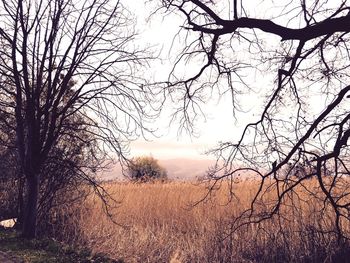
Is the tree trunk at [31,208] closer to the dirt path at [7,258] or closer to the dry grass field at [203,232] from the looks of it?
the dry grass field at [203,232]

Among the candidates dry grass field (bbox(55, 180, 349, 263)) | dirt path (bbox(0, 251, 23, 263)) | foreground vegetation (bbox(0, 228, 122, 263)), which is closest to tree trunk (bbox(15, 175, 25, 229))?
dry grass field (bbox(55, 180, 349, 263))

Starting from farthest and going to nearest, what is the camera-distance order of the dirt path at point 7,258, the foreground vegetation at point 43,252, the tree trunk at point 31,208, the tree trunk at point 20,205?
the tree trunk at point 20,205 → the tree trunk at point 31,208 → the foreground vegetation at point 43,252 → the dirt path at point 7,258

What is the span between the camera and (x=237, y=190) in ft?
33.6

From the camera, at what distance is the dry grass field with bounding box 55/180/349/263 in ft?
23.1

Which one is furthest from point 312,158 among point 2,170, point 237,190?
point 2,170

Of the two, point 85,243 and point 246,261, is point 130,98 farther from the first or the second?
point 246,261

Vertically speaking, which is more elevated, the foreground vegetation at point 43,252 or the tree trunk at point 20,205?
the tree trunk at point 20,205

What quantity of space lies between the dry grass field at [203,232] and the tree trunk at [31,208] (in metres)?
0.98

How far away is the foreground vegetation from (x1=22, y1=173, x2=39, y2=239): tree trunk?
34 cm

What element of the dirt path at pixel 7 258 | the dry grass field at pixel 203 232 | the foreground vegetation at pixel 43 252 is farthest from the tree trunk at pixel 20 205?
the dirt path at pixel 7 258

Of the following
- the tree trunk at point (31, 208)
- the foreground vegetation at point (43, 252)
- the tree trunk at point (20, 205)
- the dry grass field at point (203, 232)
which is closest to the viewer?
the foreground vegetation at point (43, 252)

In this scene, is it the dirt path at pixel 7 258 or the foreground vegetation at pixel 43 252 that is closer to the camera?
the dirt path at pixel 7 258

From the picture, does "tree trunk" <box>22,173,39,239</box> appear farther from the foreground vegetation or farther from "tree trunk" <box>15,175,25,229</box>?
"tree trunk" <box>15,175,25,229</box>

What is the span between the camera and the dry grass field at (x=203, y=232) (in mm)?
7051
